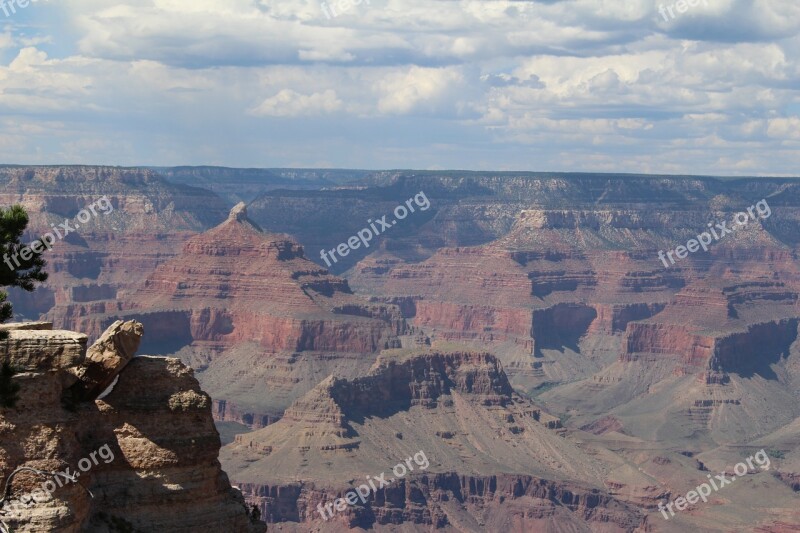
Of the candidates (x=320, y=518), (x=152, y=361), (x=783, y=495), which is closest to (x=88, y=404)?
(x=152, y=361)

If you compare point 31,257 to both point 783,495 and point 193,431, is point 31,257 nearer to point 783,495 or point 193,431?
point 193,431
